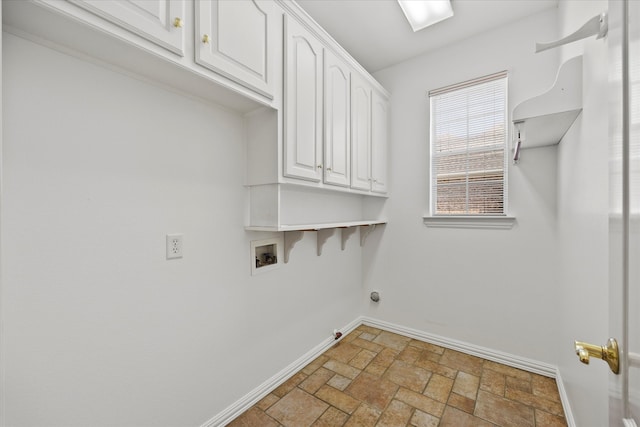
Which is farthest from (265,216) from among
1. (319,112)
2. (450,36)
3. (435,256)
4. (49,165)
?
(450,36)

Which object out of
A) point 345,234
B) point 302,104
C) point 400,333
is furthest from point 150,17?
point 400,333

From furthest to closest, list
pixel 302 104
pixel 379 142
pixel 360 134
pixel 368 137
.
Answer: pixel 379 142 → pixel 368 137 → pixel 360 134 → pixel 302 104

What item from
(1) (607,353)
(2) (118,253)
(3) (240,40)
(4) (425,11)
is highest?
(4) (425,11)

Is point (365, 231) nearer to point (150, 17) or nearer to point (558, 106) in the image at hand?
point (558, 106)

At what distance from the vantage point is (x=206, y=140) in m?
1.54

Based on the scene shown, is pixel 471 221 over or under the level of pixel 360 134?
under

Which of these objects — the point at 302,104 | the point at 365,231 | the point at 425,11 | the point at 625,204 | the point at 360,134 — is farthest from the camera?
the point at 365,231

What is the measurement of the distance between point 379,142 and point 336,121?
2.44 ft

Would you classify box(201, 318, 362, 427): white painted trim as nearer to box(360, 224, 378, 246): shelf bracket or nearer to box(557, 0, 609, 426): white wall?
box(360, 224, 378, 246): shelf bracket

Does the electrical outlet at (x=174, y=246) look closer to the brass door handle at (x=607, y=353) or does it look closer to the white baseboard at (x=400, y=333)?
the white baseboard at (x=400, y=333)

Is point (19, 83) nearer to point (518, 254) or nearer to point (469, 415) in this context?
point (469, 415)

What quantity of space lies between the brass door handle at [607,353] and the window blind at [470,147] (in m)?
1.94

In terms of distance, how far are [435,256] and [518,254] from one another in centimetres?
63

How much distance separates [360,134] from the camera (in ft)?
7.74
